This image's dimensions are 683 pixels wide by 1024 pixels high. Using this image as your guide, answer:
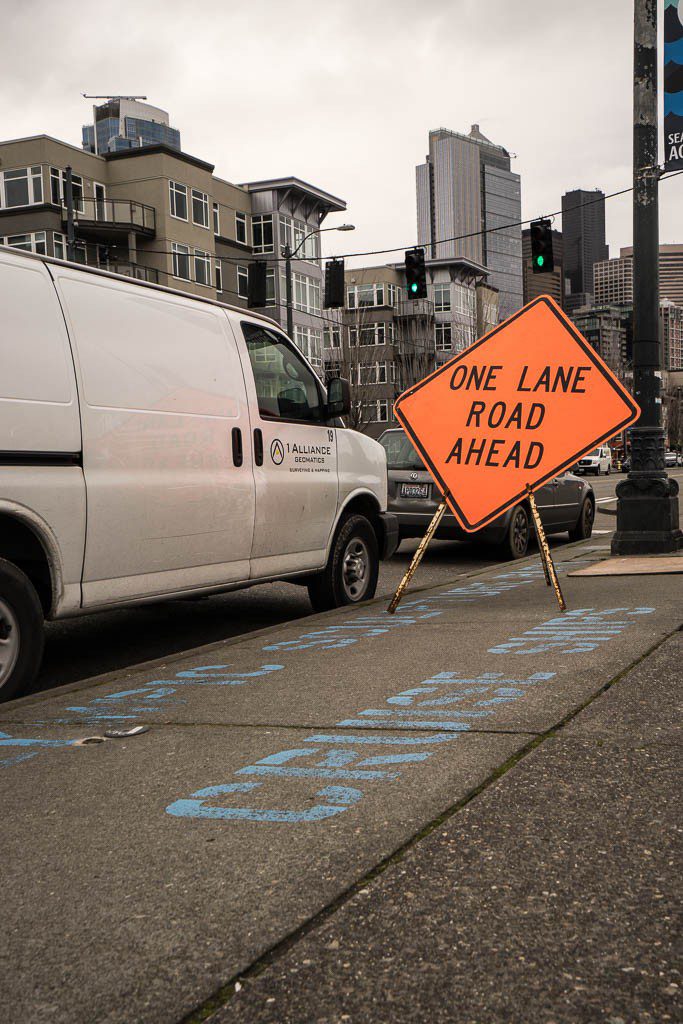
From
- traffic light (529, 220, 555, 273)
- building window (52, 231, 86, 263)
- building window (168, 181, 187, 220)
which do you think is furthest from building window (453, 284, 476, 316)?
traffic light (529, 220, 555, 273)

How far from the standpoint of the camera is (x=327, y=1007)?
84.2 inches

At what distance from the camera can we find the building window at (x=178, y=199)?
1805 inches

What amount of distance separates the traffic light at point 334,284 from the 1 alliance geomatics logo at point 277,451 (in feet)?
55.2

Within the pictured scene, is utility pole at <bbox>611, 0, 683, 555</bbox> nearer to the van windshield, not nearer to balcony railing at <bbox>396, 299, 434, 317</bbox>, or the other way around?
the van windshield

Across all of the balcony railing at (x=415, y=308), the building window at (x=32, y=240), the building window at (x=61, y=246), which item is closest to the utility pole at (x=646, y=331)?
the building window at (x=61, y=246)

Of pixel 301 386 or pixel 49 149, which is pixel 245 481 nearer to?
pixel 301 386

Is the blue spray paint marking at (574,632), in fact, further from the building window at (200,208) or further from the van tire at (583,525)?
the building window at (200,208)

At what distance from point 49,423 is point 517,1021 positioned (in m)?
4.02

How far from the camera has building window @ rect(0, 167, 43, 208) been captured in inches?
1650

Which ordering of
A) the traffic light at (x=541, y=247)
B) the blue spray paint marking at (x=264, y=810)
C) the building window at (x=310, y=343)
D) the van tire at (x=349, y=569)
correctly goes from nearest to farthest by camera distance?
1. the blue spray paint marking at (x=264, y=810)
2. the van tire at (x=349, y=569)
3. the traffic light at (x=541, y=247)
4. the building window at (x=310, y=343)

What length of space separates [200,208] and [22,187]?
28.2 ft

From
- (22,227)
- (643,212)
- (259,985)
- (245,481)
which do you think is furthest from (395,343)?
(259,985)

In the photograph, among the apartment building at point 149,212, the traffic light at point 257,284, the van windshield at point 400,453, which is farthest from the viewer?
the apartment building at point 149,212

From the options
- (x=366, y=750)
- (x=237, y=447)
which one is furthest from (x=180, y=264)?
(x=366, y=750)
